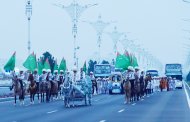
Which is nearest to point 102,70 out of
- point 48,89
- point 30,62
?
point 30,62

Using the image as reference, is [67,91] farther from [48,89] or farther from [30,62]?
[30,62]

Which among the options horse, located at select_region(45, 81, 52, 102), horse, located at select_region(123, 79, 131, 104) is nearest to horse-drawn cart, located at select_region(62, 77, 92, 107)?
horse, located at select_region(123, 79, 131, 104)

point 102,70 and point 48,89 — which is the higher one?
point 102,70

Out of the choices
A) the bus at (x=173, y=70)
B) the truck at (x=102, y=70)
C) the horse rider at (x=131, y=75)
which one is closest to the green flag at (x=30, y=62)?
the horse rider at (x=131, y=75)

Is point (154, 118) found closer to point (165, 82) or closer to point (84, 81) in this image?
point (84, 81)

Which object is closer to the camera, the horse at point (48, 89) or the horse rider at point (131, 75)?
the horse rider at point (131, 75)

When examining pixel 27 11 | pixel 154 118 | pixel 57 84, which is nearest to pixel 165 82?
pixel 27 11

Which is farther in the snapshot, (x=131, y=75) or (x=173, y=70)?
(x=173, y=70)

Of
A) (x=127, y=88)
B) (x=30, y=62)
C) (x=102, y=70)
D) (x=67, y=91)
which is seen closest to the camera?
(x=67, y=91)

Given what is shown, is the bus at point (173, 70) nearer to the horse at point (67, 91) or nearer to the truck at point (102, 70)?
the truck at point (102, 70)

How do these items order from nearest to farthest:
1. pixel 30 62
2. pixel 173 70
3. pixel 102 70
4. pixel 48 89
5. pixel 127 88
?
pixel 127 88, pixel 48 89, pixel 30 62, pixel 102 70, pixel 173 70

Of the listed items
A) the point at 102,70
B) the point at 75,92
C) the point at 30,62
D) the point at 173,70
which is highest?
the point at 173,70

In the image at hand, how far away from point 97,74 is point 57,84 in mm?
40430

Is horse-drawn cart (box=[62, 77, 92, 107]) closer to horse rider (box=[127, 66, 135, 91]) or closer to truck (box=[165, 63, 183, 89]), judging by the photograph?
horse rider (box=[127, 66, 135, 91])
